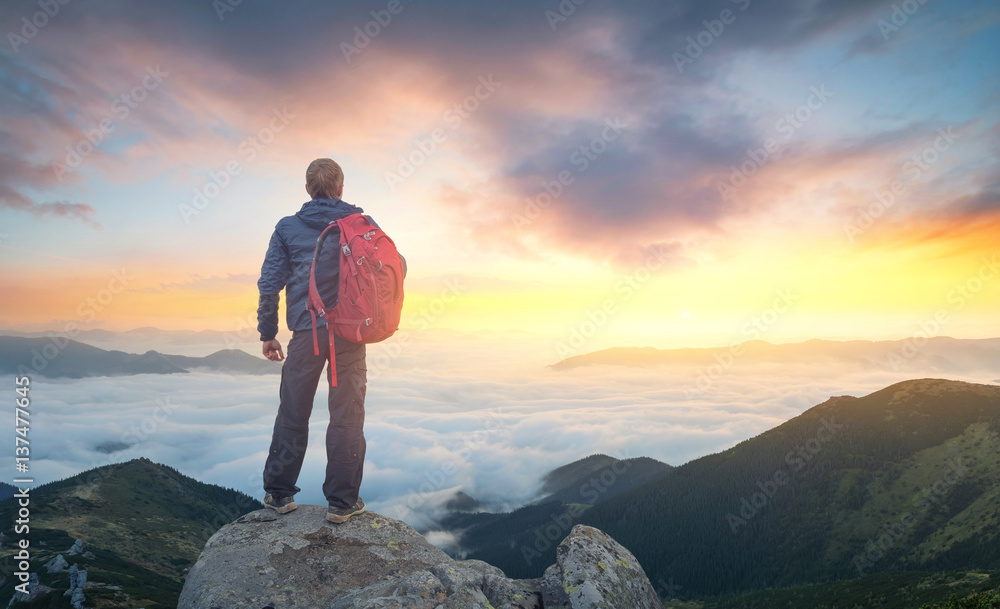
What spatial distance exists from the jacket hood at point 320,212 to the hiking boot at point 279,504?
18.8 ft

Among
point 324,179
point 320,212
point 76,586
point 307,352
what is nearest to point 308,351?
point 307,352

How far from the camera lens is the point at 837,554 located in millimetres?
178875

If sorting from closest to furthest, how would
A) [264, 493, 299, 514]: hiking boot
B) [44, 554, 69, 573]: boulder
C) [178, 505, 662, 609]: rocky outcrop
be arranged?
[178, 505, 662, 609]: rocky outcrop → [264, 493, 299, 514]: hiking boot → [44, 554, 69, 573]: boulder

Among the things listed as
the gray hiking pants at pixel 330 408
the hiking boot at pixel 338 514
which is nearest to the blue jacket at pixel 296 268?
the gray hiking pants at pixel 330 408

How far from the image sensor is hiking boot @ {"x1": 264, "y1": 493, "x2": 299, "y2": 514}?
10.1 metres

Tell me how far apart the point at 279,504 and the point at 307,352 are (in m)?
3.53

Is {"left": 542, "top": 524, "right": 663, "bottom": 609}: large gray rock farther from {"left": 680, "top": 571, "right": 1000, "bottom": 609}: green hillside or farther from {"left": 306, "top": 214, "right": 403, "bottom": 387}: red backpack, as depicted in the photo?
{"left": 680, "top": 571, "right": 1000, "bottom": 609}: green hillside

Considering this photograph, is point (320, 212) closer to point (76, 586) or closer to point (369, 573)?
point (369, 573)

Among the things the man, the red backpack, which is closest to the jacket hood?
the man

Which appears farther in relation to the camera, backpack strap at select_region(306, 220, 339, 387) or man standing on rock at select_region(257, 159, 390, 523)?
man standing on rock at select_region(257, 159, 390, 523)

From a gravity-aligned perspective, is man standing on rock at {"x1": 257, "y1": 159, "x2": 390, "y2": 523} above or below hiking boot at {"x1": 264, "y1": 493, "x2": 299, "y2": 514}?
above

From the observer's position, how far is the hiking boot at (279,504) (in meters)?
10.1

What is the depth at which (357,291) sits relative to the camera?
8953mm

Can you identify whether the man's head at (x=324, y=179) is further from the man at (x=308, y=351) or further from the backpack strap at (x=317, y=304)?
the backpack strap at (x=317, y=304)
